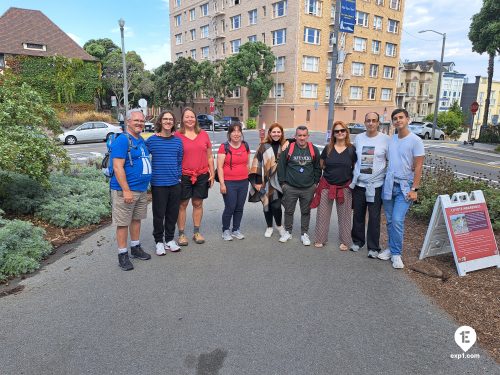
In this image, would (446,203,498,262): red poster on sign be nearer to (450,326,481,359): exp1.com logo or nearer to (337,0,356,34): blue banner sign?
(450,326,481,359): exp1.com logo

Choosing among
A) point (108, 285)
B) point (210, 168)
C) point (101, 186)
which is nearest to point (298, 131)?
point (210, 168)

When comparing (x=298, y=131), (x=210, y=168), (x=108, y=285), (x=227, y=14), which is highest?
(x=227, y=14)

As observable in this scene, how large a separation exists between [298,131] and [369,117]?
99cm

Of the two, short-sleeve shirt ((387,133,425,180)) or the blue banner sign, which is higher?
the blue banner sign

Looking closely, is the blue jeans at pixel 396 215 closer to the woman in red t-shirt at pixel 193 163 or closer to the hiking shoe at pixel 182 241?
the woman in red t-shirt at pixel 193 163

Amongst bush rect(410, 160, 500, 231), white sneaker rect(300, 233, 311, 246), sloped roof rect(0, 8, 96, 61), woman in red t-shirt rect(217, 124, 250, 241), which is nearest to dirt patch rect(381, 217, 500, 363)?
white sneaker rect(300, 233, 311, 246)

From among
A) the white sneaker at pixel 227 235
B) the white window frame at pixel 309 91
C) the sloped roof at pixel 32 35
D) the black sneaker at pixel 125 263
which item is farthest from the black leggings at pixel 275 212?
the white window frame at pixel 309 91

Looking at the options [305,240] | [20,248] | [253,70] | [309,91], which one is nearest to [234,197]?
[305,240]

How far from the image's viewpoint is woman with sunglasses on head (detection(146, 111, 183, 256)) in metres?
4.72

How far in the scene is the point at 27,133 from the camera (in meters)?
5.86

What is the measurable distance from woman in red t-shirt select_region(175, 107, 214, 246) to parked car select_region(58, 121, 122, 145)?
763 inches

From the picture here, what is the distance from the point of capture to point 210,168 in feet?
17.7

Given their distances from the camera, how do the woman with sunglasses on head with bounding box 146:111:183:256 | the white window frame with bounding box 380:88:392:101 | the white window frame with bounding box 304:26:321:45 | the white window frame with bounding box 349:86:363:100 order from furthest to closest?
the white window frame with bounding box 380:88:392:101 → the white window frame with bounding box 349:86:363:100 → the white window frame with bounding box 304:26:321:45 → the woman with sunglasses on head with bounding box 146:111:183:256

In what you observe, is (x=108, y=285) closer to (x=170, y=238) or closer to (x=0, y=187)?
(x=170, y=238)
